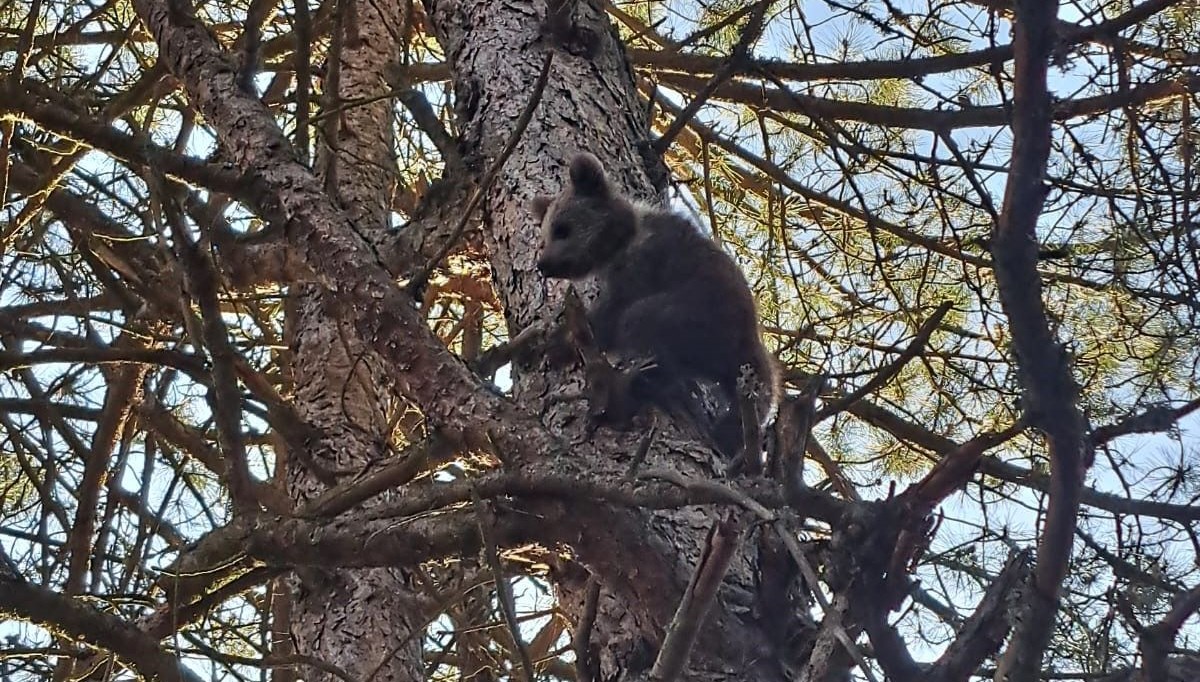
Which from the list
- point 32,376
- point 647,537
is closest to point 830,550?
point 647,537

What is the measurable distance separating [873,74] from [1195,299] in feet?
5.82

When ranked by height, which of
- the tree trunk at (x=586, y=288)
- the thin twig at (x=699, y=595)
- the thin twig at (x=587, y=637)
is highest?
the tree trunk at (x=586, y=288)

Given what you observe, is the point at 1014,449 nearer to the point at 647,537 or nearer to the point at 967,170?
the point at 967,170

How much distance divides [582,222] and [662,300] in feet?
1.19

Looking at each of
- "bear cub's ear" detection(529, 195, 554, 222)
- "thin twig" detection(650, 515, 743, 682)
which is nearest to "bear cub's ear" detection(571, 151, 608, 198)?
"bear cub's ear" detection(529, 195, 554, 222)

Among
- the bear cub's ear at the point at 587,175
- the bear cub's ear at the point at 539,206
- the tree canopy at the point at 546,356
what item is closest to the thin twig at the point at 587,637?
the tree canopy at the point at 546,356

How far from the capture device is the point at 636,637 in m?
2.44

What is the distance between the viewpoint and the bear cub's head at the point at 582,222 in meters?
3.46

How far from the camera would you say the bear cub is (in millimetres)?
3158

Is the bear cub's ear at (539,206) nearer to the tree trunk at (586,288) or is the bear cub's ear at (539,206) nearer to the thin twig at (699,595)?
the tree trunk at (586,288)

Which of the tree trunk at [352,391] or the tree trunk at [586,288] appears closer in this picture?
the tree trunk at [586,288]

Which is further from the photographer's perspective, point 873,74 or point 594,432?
point 873,74

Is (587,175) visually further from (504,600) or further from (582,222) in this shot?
(504,600)

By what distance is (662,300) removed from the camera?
13.0 feet
